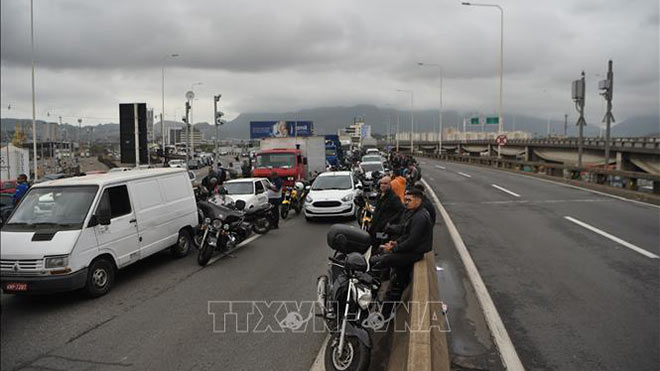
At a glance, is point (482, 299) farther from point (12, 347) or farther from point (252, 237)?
point (252, 237)

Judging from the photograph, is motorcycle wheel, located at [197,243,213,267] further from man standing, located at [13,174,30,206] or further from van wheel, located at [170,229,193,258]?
man standing, located at [13,174,30,206]

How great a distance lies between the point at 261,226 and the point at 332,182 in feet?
14.0

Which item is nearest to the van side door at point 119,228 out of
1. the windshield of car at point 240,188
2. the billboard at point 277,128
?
the windshield of car at point 240,188

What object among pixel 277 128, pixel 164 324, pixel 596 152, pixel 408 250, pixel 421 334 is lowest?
pixel 164 324

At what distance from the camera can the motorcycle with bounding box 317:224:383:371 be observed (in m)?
4.69

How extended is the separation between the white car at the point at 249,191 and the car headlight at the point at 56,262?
850 centimetres

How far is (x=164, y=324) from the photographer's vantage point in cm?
666

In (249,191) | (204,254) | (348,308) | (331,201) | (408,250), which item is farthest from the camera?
(249,191)

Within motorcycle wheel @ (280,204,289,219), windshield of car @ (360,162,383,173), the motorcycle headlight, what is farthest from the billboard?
the motorcycle headlight

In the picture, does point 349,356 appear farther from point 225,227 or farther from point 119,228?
point 225,227

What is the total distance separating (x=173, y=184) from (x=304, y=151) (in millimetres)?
20001

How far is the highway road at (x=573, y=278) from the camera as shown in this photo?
570 centimetres

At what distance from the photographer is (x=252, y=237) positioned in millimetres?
13867

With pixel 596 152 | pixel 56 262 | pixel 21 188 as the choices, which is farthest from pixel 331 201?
pixel 596 152
